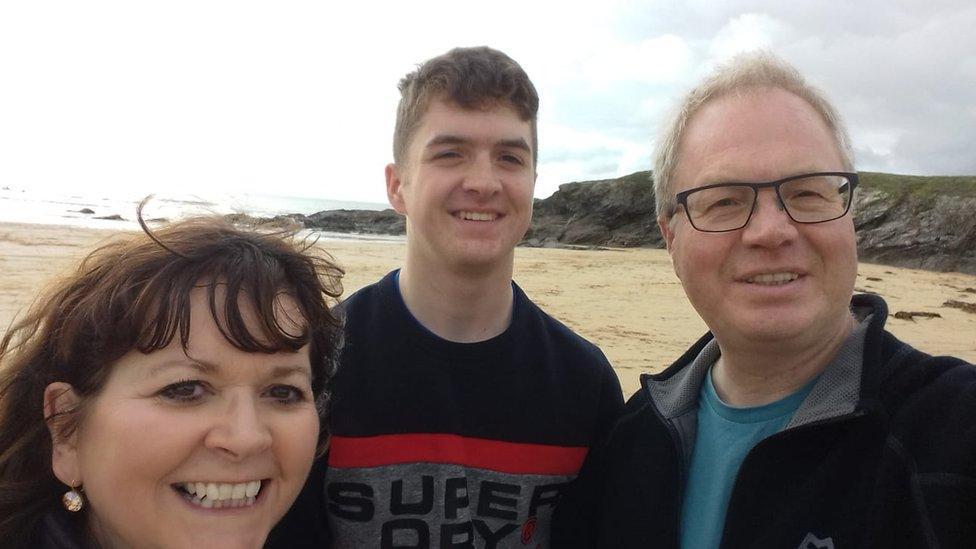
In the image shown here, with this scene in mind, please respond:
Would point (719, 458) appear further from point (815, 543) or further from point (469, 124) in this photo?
point (469, 124)

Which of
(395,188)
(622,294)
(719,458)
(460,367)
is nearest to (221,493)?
(460,367)

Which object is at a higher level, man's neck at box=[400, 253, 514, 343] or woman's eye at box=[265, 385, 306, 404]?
man's neck at box=[400, 253, 514, 343]

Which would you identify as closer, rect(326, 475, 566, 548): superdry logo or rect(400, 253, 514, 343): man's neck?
rect(326, 475, 566, 548): superdry logo

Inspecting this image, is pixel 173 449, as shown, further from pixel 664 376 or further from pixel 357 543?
pixel 664 376

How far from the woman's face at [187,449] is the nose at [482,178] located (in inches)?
43.3

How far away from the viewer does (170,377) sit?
1.60 metres

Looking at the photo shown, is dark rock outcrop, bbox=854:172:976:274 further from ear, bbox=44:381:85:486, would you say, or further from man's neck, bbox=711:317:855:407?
ear, bbox=44:381:85:486

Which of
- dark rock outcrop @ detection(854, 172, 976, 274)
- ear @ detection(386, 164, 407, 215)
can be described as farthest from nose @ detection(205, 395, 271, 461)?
dark rock outcrop @ detection(854, 172, 976, 274)

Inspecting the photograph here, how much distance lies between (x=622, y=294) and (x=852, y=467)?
9792mm

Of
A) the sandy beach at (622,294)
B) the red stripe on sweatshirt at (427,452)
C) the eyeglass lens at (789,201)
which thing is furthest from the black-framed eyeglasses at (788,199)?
the sandy beach at (622,294)

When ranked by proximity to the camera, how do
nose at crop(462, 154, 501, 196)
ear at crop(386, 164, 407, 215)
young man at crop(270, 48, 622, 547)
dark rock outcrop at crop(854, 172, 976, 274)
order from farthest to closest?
dark rock outcrop at crop(854, 172, 976, 274) → ear at crop(386, 164, 407, 215) → nose at crop(462, 154, 501, 196) → young man at crop(270, 48, 622, 547)

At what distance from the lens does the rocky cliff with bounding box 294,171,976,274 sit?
789 inches

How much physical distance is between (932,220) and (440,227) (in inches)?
953

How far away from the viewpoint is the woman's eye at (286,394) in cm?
180
